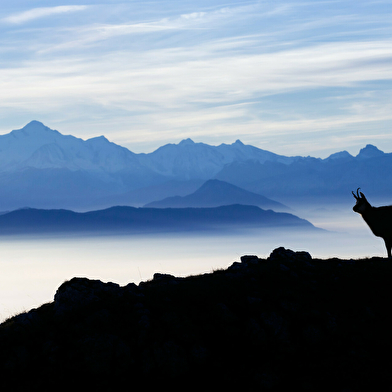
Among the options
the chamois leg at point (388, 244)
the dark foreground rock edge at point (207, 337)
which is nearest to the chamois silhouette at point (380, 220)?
the chamois leg at point (388, 244)

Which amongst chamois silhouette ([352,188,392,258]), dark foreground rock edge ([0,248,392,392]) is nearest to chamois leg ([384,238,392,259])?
chamois silhouette ([352,188,392,258])

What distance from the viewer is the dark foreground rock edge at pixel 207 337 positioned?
19219 mm

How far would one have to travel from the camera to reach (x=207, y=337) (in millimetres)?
20750

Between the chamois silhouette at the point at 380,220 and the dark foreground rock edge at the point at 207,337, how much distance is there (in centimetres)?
632

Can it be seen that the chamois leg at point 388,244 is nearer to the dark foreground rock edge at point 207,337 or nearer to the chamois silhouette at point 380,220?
the chamois silhouette at point 380,220

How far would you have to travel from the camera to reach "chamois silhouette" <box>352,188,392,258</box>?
31.0 m

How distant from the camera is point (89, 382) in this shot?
1909 centimetres

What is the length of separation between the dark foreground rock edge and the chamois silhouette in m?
6.32

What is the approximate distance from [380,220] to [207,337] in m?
15.0

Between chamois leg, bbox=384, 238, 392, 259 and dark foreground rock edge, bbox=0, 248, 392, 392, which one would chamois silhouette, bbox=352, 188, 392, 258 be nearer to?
chamois leg, bbox=384, 238, 392, 259

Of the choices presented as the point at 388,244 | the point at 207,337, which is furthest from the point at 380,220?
the point at 207,337

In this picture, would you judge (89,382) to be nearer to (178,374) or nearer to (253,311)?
(178,374)

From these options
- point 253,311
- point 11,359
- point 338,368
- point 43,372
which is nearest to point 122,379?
point 43,372

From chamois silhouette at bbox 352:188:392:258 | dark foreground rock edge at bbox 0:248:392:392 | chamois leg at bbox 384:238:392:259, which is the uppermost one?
chamois silhouette at bbox 352:188:392:258
